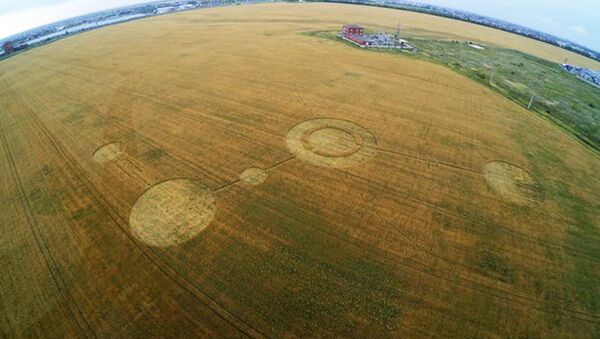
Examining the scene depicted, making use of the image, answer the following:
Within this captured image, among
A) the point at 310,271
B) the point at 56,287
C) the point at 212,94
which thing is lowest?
the point at 56,287

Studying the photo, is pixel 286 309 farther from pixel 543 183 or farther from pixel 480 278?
pixel 543 183

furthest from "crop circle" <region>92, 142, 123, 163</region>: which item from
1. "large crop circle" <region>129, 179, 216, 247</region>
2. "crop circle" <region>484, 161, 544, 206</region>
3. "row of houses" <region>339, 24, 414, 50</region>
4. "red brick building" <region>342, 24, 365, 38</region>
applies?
"red brick building" <region>342, 24, 365, 38</region>

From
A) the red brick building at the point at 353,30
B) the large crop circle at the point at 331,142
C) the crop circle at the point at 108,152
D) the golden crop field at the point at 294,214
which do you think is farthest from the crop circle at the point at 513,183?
the red brick building at the point at 353,30

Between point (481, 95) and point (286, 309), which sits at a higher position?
point (481, 95)

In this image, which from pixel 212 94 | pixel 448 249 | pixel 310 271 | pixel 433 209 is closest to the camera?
pixel 310 271

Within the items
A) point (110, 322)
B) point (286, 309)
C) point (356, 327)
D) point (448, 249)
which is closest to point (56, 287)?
point (110, 322)

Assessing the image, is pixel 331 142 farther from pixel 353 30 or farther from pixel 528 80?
pixel 353 30

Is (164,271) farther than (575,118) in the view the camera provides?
No

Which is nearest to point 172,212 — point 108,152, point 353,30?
point 108,152
